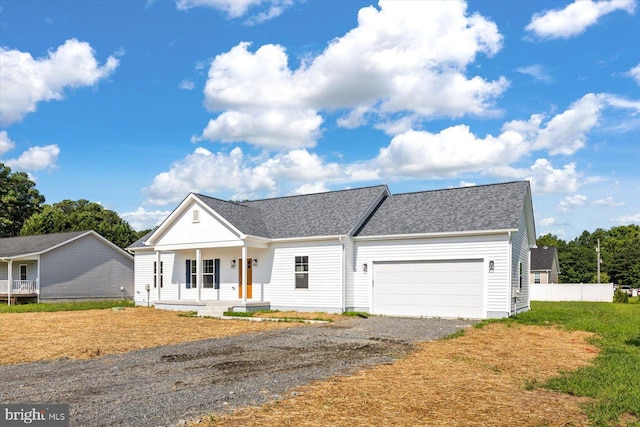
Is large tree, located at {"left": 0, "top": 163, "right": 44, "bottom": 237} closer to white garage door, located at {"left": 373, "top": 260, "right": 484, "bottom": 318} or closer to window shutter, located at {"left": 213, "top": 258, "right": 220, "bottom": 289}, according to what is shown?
window shutter, located at {"left": 213, "top": 258, "right": 220, "bottom": 289}

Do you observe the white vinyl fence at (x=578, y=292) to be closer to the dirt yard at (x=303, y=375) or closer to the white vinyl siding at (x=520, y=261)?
the white vinyl siding at (x=520, y=261)

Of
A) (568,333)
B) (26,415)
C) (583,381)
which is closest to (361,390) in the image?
(583,381)

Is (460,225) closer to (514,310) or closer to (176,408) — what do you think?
(514,310)

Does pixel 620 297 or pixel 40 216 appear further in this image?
pixel 40 216

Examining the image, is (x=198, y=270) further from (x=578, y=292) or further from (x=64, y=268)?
(x=578, y=292)

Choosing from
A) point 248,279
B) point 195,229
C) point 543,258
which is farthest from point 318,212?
point 543,258

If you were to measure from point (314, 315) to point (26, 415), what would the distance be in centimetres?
1425

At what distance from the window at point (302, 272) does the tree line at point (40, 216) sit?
29254 millimetres

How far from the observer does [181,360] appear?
10.0 m

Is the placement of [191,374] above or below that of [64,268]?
below

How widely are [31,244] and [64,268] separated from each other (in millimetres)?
3350

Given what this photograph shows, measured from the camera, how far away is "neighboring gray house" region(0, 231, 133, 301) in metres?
30.5

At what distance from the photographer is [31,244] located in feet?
109

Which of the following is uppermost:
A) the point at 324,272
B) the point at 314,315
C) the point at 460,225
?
the point at 460,225
